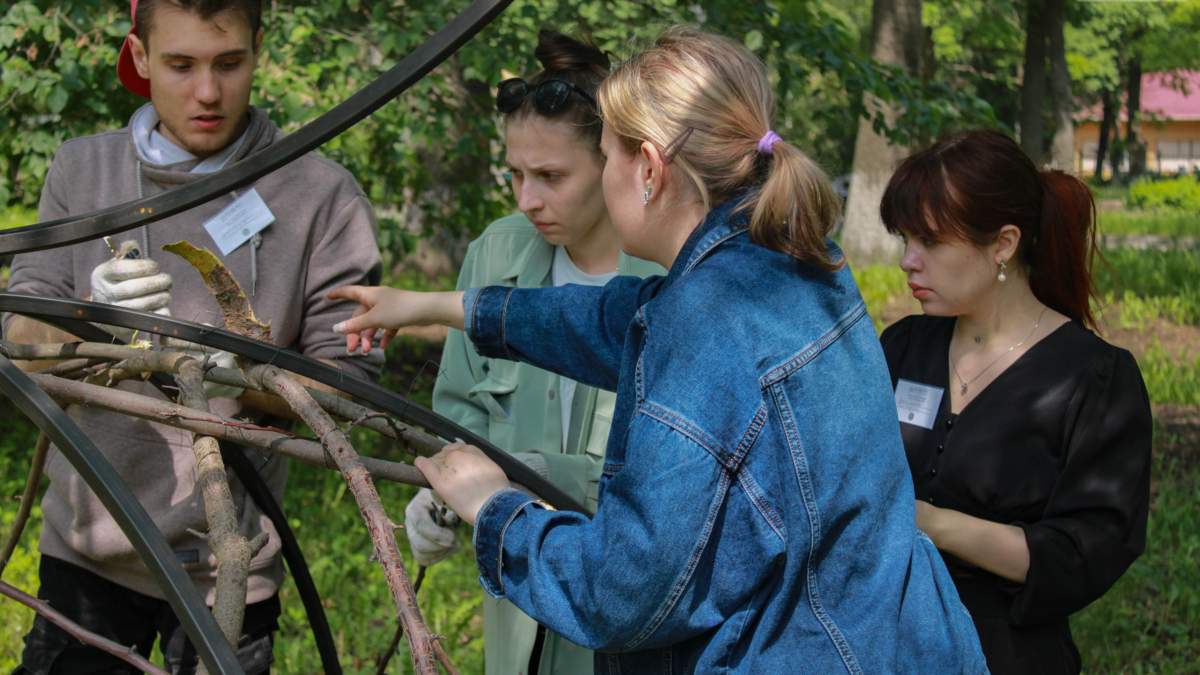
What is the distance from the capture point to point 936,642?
1143mm

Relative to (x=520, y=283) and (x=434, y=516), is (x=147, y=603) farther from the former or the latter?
(x=520, y=283)

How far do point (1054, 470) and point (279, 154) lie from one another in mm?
1490

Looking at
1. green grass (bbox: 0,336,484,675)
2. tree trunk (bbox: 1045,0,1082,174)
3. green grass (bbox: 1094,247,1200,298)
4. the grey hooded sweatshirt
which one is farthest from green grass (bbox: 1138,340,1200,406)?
tree trunk (bbox: 1045,0,1082,174)

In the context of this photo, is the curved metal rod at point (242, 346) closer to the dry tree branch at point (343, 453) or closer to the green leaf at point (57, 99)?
the dry tree branch at point (343, 453)

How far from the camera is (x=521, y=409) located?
1.93 m

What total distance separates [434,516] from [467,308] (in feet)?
1.40

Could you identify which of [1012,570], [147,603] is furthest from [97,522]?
[1012,570]

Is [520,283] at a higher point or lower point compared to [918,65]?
higher

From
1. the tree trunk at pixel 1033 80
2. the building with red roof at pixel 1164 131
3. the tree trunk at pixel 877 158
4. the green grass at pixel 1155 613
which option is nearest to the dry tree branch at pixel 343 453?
the green grass at pixel 1155 613

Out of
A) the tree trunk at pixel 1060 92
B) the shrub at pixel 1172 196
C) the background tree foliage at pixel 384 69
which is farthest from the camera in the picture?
the tree trunk at pixel 1060 92

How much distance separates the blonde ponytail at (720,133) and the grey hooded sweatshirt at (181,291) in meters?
0.93

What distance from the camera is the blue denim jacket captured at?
3.16 feet

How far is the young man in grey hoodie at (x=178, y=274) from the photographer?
1.78m

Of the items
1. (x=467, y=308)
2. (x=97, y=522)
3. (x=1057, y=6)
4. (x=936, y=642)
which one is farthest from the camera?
(x=1057, y=6)
